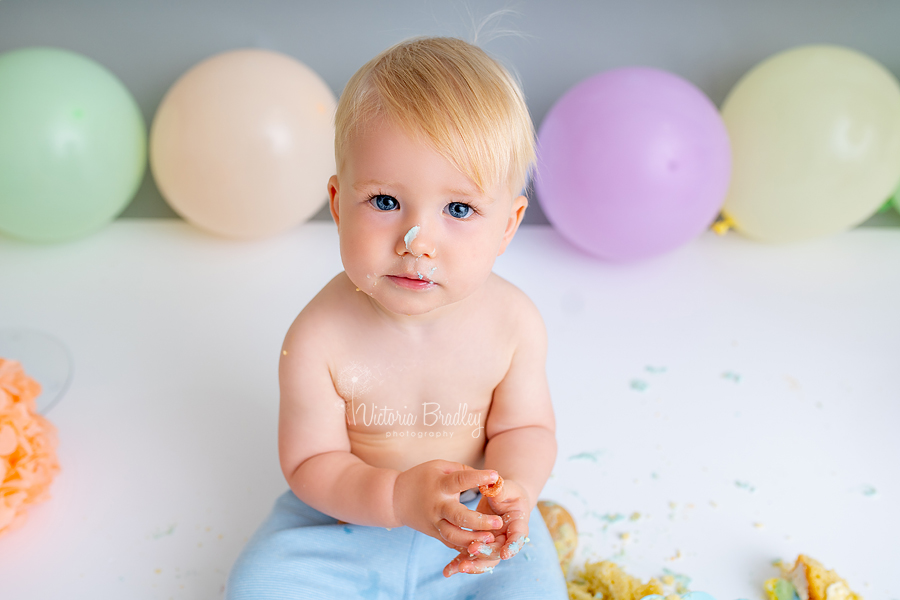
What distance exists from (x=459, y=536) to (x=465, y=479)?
6 centimetres

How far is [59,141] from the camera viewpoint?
4.82 feet

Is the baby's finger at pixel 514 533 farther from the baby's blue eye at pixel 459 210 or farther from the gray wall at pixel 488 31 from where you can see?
the gray wall at pixel 488 31

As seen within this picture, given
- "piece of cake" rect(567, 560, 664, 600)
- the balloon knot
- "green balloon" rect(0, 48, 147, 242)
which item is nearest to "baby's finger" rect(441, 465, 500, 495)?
"piece of cake" rect(567, 560, 664, 600)

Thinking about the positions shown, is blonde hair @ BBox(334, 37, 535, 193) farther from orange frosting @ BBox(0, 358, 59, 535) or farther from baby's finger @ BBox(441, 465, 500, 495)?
orange frosting @ BBox(0, 358, 59, 535)

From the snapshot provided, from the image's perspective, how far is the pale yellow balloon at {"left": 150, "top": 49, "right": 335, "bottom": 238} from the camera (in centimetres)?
151

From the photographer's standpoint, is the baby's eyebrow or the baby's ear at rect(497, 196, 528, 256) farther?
the baby's ear at rect(497, 196, 528, 256)

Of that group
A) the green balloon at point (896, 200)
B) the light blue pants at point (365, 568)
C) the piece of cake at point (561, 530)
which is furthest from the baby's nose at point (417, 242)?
the green balloon at point (896, 200)

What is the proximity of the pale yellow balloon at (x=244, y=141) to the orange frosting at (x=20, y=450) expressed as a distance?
0.58m

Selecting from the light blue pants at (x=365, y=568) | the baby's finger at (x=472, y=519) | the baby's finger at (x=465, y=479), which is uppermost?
the baby's finger at (x=465, y=479)

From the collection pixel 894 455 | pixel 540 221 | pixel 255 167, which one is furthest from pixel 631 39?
pixel 894 455

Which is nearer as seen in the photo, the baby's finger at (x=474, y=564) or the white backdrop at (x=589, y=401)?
the baby's finger at (x=474, y=564)

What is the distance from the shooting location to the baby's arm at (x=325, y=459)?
2.62ft

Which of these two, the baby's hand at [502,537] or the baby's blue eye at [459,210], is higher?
the baby's blue eye at [459,210]

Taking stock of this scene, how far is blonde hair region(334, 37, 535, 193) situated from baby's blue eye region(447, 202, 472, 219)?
27 mm
